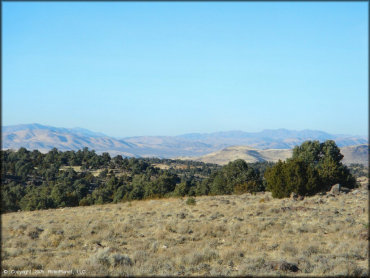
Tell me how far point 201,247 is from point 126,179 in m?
69.2

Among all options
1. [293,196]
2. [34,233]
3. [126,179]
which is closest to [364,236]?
[34,233]

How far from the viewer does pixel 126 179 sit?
8019cm

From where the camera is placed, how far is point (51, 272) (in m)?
9.22

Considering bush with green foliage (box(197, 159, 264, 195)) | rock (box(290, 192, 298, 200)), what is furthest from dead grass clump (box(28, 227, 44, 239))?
bush with green foliage (box(197, 159, 264, 195))

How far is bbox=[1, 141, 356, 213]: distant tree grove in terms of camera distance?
36156mm

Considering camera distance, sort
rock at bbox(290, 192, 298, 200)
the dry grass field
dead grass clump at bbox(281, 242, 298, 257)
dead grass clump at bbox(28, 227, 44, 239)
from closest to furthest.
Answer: the dry grass field, dead grass clump at bbox(281, 242, 298, 257), dead grass clump at bbox(28, 227, 44, 239), rock at bbox(290, 192, 298, 200)

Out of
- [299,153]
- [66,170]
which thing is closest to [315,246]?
[299,153]

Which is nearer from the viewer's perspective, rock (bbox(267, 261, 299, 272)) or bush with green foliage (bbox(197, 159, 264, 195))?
rock (bbox(267, 261, 299, 272))

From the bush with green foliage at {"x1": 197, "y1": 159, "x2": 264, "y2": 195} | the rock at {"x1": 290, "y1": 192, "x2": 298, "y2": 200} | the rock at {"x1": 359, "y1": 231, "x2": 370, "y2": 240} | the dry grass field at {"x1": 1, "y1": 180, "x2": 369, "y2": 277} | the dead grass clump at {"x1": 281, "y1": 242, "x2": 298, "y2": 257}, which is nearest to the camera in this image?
the dry grass field at {"x1": 1, "y1": 180, "x2": 369, "y2": 277}

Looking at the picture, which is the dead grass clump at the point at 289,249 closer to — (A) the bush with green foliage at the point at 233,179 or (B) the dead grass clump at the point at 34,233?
(B) the dead grass clump at the point at 34,233

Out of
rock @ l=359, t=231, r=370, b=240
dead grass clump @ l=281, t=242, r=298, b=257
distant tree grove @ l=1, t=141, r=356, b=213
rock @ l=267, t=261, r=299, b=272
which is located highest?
rock @ l=267, t=261, r=299, b=272

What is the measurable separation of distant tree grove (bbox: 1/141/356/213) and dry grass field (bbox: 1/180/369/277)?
1440 cm

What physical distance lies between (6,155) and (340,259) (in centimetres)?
9462

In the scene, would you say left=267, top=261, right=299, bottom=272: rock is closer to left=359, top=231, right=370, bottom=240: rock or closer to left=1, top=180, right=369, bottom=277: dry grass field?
left=1, top=180, right=369, bottom=277: dry grass field
